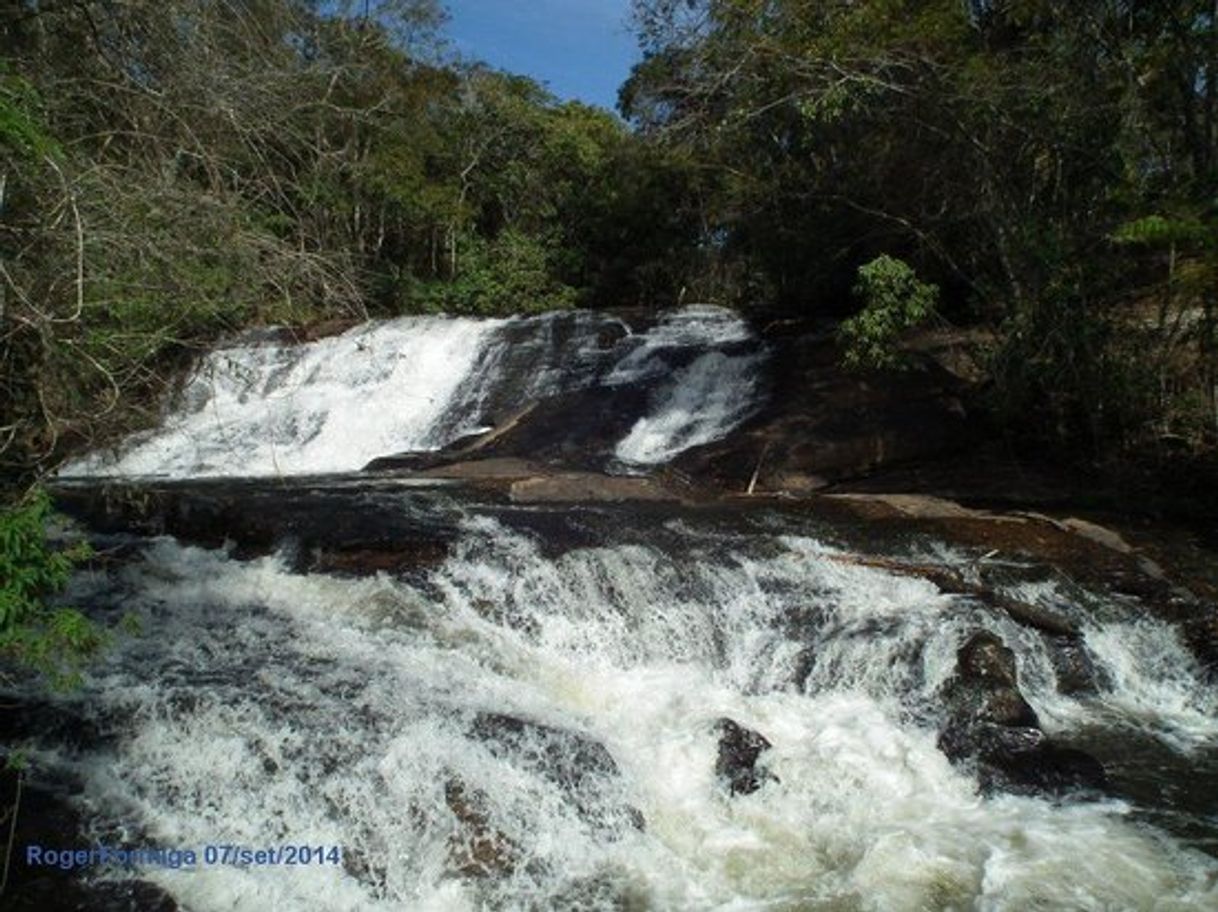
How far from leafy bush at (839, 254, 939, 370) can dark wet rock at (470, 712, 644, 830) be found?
7465mm

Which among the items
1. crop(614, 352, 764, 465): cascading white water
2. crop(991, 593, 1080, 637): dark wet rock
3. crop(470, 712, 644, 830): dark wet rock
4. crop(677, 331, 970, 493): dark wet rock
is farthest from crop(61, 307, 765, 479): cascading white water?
crop(470, 712, 644, 830): dark wet rock

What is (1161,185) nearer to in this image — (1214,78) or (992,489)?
(1214,78)

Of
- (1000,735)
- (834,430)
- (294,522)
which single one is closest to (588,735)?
(1000,735)

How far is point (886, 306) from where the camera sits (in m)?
11.5

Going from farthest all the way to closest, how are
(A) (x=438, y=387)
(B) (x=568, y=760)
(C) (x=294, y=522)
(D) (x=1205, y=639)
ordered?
(A) (x=438, y=387), (C) (x=294, y=522), (D) (x=1205, y=639), (B) (x=568, y=760)

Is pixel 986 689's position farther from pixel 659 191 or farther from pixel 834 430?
pixel 659 191

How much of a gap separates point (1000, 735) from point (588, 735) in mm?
2486

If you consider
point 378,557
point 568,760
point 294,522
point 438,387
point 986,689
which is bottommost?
point 568,760

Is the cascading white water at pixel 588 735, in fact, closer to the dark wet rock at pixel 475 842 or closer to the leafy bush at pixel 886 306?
the dark wet rock at pixel 475 842

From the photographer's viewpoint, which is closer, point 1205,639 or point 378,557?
point 1205,639

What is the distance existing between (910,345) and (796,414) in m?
2.18

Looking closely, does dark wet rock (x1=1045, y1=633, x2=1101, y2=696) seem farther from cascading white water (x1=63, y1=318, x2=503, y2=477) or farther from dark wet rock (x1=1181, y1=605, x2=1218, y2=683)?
cascading white water (x1=63, y1=318, x2=503, y2=477)

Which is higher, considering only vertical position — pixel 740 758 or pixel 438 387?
pixel 438 387

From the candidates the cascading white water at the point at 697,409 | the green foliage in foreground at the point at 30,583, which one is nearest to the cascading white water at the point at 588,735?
the green foliage in foreground at the point at 30,583
